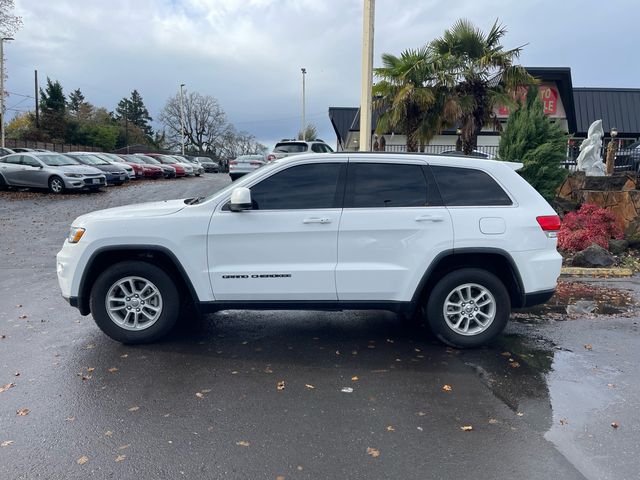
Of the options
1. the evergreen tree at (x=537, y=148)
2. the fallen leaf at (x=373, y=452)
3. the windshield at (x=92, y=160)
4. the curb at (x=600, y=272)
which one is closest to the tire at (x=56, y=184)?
the windshield at (x=92, y=160)

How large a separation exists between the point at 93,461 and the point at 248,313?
3285 mm

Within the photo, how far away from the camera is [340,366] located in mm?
4594

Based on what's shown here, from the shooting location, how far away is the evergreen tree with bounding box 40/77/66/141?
56.0 m

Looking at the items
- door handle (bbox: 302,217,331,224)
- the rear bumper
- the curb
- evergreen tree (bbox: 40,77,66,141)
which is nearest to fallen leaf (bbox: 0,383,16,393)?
door handle (bbox: 302,217,331,224)

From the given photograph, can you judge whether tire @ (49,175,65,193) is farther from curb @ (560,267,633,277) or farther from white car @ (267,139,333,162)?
curb @ (560,267,633,277)

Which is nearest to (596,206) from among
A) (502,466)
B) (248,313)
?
(248,313)

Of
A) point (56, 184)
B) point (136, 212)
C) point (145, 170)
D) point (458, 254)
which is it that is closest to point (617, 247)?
point (458, 254)

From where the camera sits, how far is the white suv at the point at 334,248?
4.80 m

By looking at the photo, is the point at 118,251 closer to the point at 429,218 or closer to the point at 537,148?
the point at 429,218

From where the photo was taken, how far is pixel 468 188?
4.99 meters

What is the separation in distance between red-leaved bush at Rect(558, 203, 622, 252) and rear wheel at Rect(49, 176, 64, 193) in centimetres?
1711

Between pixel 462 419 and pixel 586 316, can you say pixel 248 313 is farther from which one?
pixel 586 316

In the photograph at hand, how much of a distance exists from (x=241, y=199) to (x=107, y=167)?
68.4 ft

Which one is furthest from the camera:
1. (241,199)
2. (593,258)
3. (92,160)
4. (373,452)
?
(92,160)
